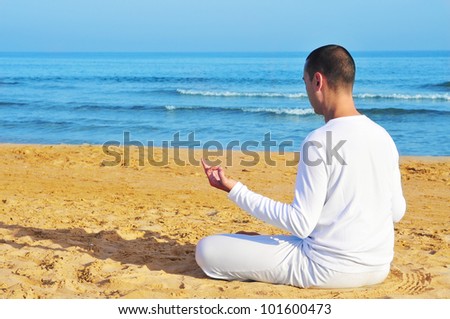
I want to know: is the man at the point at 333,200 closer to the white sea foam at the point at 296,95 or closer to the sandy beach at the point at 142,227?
the sandy beach at the point at 142,227

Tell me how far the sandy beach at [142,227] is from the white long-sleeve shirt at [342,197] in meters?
0.34

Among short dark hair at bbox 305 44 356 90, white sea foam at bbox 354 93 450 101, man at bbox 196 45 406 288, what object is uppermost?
short dark hair at bbox 305 44 356 90

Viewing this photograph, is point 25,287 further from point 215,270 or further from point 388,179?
point 388,179

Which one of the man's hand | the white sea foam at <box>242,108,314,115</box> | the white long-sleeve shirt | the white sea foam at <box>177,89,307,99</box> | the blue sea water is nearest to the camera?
the white long-sleeve shirt

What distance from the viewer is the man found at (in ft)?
12.2

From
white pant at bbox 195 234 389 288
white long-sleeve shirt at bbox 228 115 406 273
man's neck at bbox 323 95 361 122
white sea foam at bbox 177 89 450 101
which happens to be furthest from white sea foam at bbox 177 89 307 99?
man's neck at bbox 323 95 361 122

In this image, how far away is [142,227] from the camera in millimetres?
6258

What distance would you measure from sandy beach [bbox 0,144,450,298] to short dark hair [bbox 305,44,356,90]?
4.62 feet

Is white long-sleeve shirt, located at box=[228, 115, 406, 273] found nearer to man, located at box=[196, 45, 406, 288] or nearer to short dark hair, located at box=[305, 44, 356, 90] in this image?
man, located at box=[196, 45, 406, 288]

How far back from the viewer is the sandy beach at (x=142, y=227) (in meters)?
4.36

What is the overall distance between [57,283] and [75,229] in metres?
1.70

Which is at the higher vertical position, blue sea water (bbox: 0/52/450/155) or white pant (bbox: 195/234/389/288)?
white pant (bbox: 195/234/389/288)

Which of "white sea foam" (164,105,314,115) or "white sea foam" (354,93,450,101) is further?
"white sea foam" (354,93,450,101)

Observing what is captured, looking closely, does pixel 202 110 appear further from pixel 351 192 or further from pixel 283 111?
pixel 351 192
